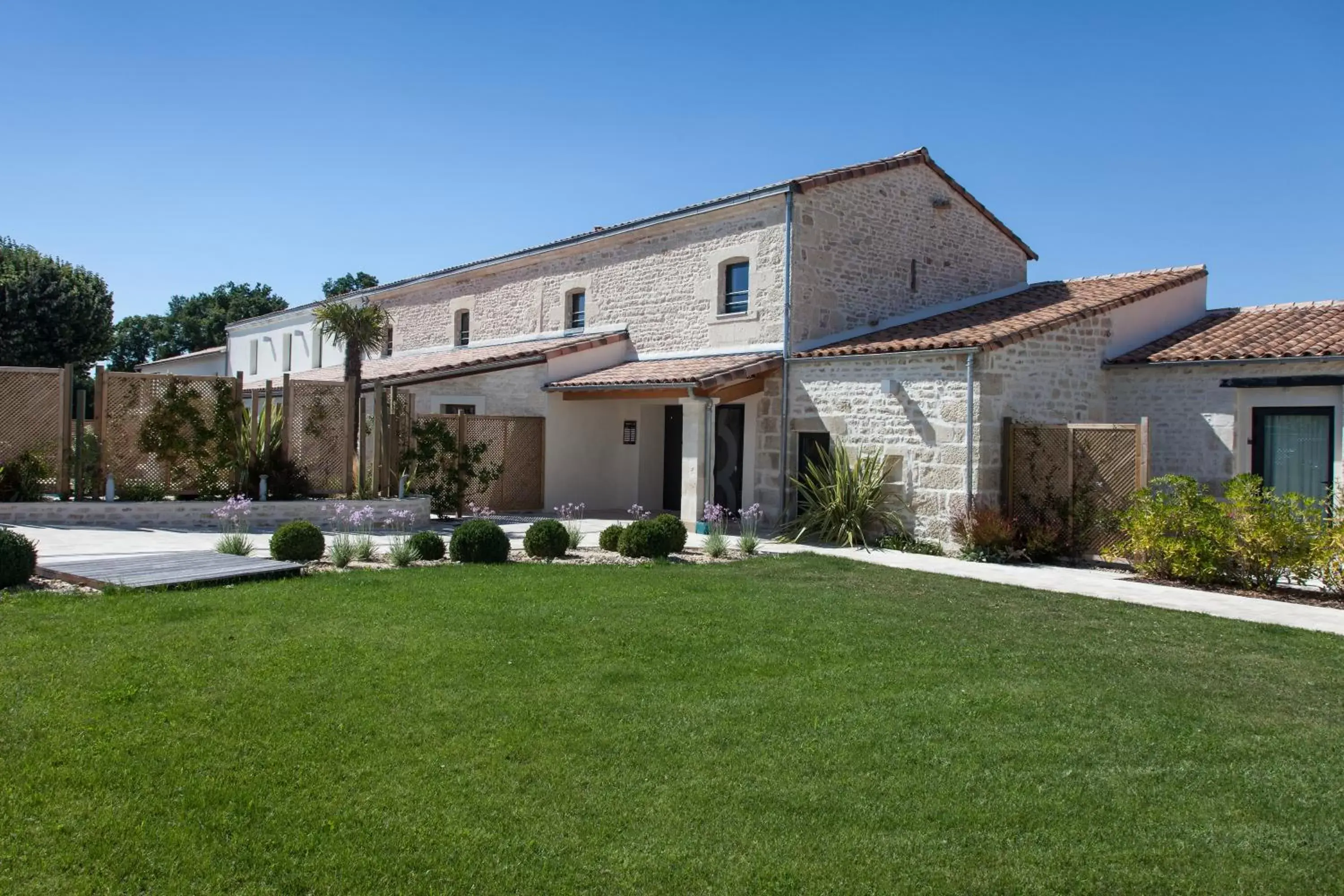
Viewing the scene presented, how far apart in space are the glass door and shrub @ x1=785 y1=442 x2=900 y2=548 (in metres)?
5.54

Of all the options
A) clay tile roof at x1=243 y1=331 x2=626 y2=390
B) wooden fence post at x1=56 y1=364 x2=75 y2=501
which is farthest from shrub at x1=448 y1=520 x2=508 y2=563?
wooden fence post at x1=56 y1=364 x2=75 y2=501

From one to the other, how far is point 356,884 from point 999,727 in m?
3.60

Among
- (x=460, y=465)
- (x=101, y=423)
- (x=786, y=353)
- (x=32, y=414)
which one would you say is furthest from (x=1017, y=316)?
(x=32, y=414)

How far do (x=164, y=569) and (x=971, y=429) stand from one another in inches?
409

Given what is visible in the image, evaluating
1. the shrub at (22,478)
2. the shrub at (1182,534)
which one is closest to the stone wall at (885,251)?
the shrub at (1182,534)

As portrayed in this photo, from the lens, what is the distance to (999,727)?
5.52 m

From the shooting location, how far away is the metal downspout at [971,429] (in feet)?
45.1

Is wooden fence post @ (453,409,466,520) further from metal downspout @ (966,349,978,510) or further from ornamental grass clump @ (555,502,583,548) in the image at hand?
metal downspout @ (966,349,978,510)

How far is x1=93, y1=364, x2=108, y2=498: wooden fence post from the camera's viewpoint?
49.2ft

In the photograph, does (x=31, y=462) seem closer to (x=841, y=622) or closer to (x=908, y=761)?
(x=841, y=622)

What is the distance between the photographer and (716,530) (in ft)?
47.9

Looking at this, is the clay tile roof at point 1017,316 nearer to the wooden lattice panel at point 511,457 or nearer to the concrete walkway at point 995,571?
the concrete walkway at point 995,571

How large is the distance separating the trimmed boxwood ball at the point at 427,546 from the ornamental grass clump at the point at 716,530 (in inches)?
139

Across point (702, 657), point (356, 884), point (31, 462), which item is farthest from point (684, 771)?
point (31, 462)
